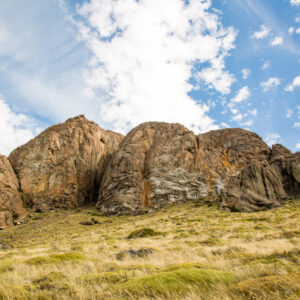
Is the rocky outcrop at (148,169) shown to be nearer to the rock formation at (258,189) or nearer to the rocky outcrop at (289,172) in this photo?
the rocky outcrop at (289,172)

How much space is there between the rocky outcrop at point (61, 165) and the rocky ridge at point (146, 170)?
24cm

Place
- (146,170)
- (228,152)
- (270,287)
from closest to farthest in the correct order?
1. (270,287)
2. (146,170)
3. (228,152)

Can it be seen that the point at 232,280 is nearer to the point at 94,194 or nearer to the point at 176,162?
the point at 176,162

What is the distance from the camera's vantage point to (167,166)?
64250mm

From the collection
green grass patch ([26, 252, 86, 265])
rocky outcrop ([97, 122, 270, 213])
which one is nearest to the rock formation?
rocky outcrop ([97, 122, 270, 213])

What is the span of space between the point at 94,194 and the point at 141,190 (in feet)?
69.2

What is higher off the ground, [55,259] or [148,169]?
[148,169]

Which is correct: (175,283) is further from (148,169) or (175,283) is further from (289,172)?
(289,172)

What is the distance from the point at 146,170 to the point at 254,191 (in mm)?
29922

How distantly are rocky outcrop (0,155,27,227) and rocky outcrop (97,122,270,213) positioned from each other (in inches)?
769

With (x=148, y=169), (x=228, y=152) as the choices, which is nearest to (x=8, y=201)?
(x=148, y=169)

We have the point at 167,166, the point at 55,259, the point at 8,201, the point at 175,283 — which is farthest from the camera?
the point at 167,166

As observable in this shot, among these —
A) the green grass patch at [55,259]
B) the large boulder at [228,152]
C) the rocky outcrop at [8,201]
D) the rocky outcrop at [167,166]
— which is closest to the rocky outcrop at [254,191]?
the rocky outcrop at [167,166]

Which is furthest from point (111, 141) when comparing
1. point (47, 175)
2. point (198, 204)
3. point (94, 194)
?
point (198, 204)
